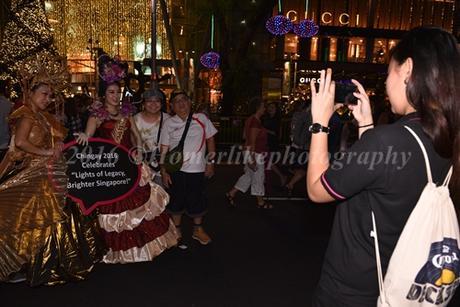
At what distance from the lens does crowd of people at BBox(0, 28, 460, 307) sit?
155 cm

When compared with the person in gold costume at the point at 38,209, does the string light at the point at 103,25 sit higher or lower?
higher

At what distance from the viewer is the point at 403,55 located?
161 centimetres

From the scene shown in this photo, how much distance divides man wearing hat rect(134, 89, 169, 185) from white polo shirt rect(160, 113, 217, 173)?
251mm

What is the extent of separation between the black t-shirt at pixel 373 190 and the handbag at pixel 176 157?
11.8 feet

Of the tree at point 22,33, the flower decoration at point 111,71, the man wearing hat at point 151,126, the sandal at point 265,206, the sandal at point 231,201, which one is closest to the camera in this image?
the flower decoration at point 111,71

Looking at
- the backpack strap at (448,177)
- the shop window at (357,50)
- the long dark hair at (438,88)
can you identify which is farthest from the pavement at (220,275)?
the shop window at (357,50)

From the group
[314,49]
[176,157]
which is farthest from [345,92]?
[314,49]

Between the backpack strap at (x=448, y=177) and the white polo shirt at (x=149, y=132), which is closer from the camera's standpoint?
the backpack strap at (x=448, y=177)

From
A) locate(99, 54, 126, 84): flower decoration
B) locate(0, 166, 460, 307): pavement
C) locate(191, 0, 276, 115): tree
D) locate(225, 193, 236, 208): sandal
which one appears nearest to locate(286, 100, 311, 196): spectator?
locate(225, 193, 236, 208): sandal

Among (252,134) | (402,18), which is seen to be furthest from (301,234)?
(402,18)

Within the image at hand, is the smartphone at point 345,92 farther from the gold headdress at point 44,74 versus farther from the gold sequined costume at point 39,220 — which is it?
the gold headdress at point 44,74

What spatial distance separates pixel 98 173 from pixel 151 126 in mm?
1336

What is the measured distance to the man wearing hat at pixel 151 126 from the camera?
5547mm

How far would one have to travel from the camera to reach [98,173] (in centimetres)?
448
